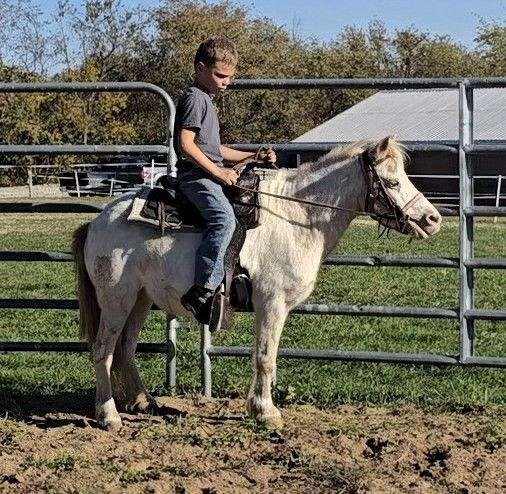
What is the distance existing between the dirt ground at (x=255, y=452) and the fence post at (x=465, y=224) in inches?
20.2

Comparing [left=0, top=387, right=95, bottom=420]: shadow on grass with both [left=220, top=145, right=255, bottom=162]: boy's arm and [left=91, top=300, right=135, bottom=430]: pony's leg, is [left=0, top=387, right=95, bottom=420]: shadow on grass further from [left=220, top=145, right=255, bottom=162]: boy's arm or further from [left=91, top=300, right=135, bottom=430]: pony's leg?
[left=220, top=145, right=255, bottom=162]: boy's arm

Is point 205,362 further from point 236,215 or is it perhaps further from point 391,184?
point 391,184

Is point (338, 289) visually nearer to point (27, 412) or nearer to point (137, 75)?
point (27, 412)

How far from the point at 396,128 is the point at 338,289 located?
27827 mm

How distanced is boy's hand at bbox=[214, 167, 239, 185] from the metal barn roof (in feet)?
96.5

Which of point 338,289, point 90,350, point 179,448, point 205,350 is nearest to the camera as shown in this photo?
point 179,448

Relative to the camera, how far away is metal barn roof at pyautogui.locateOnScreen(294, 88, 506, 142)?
121 feet

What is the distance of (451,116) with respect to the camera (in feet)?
127

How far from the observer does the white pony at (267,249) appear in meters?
6.51

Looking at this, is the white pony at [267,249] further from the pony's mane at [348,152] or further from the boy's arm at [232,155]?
the boy's arm at [232,155]

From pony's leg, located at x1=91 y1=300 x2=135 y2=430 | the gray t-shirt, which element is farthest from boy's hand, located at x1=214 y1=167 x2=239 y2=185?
pony's leg, located at x1=91 y1=300 x2=135 y2=430

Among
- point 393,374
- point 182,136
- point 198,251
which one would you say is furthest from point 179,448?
point 393,374

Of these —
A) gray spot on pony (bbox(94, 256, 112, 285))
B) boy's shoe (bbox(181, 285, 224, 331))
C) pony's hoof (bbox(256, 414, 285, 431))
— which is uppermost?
gray spot on pony (bbox(94, 256, 112, 285))

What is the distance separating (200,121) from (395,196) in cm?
117
